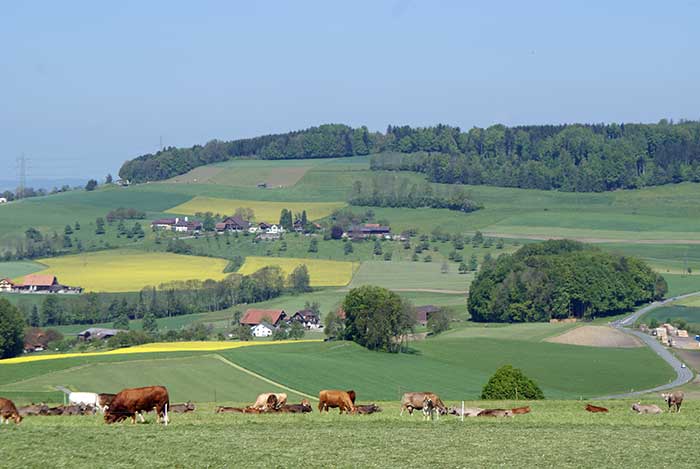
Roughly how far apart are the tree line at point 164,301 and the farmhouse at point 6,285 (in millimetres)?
12725

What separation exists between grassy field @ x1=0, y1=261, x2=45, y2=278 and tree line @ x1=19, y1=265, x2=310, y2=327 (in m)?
20.6

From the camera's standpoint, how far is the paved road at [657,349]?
6691 centimetres

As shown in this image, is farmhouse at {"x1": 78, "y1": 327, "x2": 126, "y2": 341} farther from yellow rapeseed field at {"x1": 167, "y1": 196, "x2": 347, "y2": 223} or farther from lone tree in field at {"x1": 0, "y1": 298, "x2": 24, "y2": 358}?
yellow rapeseed field at {"x1": 167, "y1": 196, "x2": 347, "y2": 223}

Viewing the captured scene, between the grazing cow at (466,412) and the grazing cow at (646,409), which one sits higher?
the grazing cow at (466,412)

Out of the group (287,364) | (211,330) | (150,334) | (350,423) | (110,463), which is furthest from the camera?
(211,330)

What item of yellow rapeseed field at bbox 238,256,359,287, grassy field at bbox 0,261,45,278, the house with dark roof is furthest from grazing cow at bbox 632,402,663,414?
grassy field at bbox 0,261,45,278

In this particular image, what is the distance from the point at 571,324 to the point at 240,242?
64.4 m

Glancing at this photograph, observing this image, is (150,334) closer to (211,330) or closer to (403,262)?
(211,330)

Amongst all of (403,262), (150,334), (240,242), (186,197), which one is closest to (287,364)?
(150,334)

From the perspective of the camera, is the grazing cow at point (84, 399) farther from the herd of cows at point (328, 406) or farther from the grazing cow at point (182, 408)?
the grazing cow at point (182, 408)

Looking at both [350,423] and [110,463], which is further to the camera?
[350,423]

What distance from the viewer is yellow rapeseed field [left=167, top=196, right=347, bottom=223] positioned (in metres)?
180

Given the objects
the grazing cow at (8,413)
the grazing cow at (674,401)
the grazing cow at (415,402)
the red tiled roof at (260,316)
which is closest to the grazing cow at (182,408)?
the grazing cow at (8,413)

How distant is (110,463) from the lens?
21.1 m
